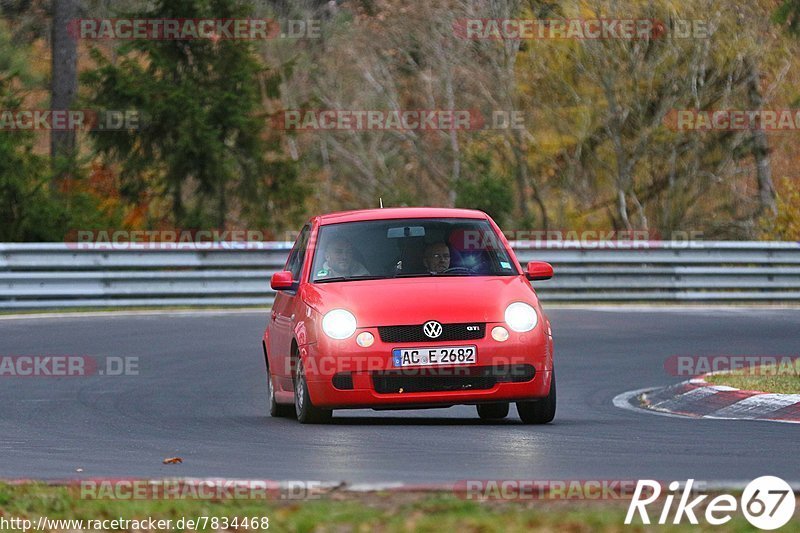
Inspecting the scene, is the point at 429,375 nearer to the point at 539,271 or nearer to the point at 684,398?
the point at 539,271

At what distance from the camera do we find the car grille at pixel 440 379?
11.3 meters

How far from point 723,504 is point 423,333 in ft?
14.5

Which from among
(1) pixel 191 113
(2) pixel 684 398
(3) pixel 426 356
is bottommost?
(2) pixel 684 398

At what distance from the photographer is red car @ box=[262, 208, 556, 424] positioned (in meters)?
11.3

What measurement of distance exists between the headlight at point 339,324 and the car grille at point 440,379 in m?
0.34

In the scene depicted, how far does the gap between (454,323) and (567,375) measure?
5533mm

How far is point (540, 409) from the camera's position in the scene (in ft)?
38.8

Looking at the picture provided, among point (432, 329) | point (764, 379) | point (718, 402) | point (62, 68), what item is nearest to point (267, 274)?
point (62, 68)
